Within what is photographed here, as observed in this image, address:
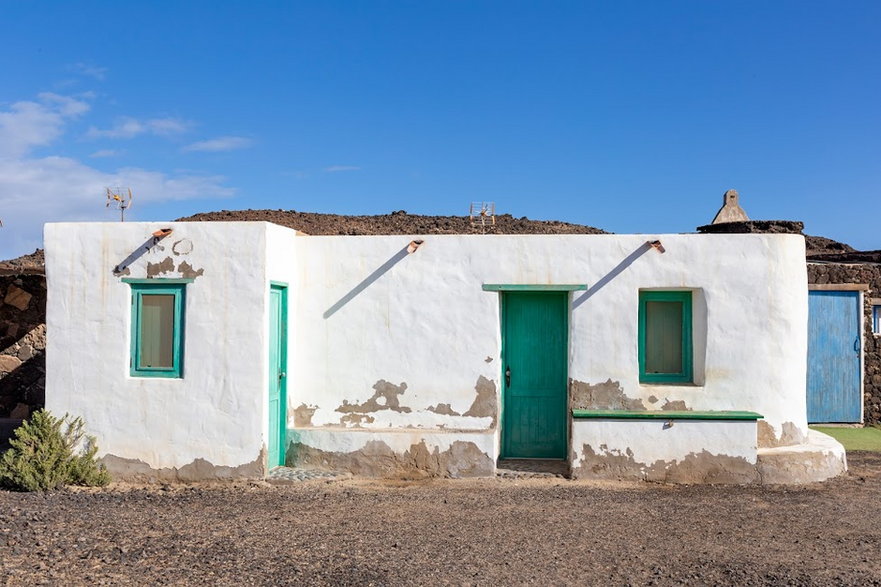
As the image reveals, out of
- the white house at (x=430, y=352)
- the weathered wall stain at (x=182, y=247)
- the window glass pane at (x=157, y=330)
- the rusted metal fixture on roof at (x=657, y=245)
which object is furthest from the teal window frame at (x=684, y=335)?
the window glass pane at (x=157, y=330)

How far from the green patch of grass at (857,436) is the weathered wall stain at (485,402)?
5301mm

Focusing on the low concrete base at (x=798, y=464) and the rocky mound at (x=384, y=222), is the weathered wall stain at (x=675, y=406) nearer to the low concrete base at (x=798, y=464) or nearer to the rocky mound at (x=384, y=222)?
the low concrete base at (x=798, y=464)

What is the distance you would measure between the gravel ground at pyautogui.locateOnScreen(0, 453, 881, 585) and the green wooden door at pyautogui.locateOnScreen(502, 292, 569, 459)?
2.94 ft

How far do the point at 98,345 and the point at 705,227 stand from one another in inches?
522

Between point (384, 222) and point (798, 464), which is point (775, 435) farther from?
point (384, 222)

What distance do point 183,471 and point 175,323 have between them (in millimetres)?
1594

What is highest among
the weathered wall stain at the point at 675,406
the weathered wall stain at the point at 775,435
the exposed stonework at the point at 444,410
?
the weathered wall stain at the point at 675,406

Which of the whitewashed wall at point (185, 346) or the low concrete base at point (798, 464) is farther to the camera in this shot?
the low concrete base at point (798, 464)

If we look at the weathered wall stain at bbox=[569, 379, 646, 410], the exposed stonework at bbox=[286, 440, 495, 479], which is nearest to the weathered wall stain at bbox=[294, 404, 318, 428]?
the exposed stonework at bbox=[286, 440, 495, 479]

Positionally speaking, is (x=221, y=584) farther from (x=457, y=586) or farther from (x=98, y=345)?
(x=98, y=345)

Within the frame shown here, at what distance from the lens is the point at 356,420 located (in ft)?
30.8

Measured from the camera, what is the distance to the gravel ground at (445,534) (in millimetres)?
5941

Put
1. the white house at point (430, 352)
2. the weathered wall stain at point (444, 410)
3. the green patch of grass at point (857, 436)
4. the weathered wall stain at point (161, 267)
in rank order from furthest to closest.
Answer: the green patch of grass at point (857, 436), the weathered wall stain at point (444, 410), the weathered wall stain at point (161, 267), the white house at point (430, 352)

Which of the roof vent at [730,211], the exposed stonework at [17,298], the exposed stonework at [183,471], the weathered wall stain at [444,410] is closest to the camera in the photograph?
the exposed stonework at [183,471]
